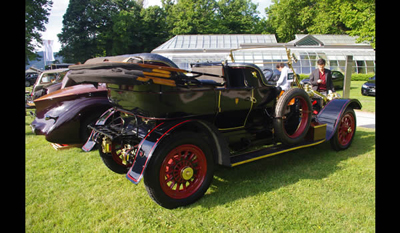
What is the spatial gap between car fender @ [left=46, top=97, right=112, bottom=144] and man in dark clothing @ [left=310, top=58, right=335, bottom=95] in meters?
4.72

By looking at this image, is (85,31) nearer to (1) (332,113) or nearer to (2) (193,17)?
(2) (193,17)

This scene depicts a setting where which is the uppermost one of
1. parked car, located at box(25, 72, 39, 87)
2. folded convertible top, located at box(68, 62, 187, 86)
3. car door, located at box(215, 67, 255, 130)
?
parked car, located at box(25, 72, 39, 87)

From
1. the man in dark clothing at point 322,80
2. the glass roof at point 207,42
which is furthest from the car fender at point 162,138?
the glass roof at point 207,42

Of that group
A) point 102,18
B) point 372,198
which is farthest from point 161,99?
point 102,18

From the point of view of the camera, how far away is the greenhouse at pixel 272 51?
76.5 feet

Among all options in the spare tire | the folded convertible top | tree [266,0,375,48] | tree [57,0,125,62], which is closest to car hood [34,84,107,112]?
the folded convertible top

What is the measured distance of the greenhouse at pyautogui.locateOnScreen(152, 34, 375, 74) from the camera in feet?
76.5

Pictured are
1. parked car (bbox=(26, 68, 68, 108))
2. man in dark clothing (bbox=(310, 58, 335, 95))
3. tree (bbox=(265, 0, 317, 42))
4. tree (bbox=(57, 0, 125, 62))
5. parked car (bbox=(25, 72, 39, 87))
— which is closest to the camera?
man in dark clothing (bbox=(310, 58, 335, 95))

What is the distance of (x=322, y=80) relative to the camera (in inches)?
255

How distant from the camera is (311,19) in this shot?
40.8 meters

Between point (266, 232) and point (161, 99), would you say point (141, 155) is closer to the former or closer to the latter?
point (161, 99)

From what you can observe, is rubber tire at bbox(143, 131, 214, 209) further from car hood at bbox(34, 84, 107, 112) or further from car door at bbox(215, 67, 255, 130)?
car hood at bbox(34, 84, 107, 112)

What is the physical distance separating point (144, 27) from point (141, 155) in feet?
146

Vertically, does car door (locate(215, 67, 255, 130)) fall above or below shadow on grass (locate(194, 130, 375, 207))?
above
